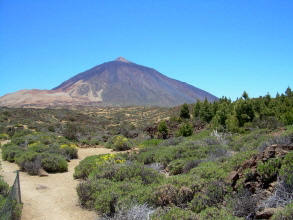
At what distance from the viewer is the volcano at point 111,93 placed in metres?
112

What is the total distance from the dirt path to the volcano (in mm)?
91393

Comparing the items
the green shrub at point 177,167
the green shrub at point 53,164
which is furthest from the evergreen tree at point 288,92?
the green shrub at point 53,164

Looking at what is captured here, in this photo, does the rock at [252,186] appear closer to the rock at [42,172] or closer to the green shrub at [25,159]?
the rock at [42,172]

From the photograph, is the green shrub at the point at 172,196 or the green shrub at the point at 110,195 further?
the green shrub at the point at 110,195

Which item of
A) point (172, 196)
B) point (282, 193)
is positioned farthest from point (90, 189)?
point (282, 193)

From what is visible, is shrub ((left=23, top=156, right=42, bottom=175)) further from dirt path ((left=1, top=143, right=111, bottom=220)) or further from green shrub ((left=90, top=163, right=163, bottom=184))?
green shrub ((left=90, top=163, right=163, bottom=184))

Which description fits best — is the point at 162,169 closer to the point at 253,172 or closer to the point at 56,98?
the point at 253,172

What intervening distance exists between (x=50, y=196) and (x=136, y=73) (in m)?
168

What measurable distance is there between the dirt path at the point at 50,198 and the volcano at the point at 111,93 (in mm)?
91393

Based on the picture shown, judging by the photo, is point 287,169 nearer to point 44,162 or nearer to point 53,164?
point 53,164

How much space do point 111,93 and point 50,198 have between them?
415ft

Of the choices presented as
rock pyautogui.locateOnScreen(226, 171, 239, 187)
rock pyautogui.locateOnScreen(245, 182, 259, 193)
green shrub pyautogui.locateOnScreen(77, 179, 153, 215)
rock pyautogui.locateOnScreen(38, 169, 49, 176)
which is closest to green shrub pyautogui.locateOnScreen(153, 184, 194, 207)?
green shrub pyautogui.locateOnScreen(77, 179, 153, 215)

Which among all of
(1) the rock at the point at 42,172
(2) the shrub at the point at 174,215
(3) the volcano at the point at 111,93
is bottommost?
(1) the rock at the point at 42,172

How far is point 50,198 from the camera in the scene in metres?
6.86
